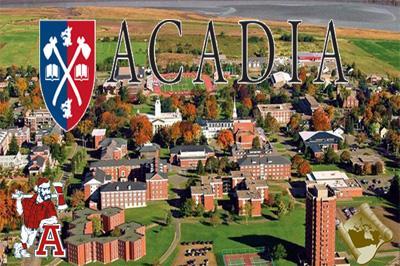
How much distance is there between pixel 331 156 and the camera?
16219mm

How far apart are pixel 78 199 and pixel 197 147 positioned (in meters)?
3.30

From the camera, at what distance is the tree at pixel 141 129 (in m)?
17.0

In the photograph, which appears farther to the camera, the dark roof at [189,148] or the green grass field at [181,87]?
the green grass field at [181,87]

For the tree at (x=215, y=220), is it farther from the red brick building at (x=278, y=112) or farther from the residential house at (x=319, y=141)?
the red brick building at (x=278, y=112)

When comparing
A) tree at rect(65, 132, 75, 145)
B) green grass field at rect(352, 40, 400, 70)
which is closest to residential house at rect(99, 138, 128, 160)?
tree at rect(65, 132, 75, 145)

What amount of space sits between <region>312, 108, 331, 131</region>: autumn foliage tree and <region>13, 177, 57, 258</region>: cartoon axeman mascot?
770 centimetres

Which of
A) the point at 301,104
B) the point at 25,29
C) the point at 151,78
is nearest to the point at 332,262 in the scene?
the point at 301,104

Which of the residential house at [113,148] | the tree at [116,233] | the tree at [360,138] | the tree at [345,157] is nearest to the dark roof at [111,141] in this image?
the residential house at [113,148]

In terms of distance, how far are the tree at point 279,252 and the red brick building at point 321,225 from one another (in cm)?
48

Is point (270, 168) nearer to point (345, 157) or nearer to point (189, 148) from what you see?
point (345, 157)

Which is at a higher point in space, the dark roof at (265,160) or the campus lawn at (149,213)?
the dark roof at (265,160)

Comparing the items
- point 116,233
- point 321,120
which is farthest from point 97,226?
point 321,120

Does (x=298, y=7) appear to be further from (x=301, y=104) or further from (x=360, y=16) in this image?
(x=301, y=104)

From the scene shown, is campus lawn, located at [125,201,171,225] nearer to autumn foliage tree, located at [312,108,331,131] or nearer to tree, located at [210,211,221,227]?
tree, located at [210,211,221,227]
